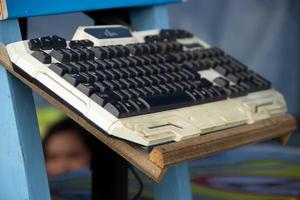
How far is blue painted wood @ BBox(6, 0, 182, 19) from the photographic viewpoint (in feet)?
4.53

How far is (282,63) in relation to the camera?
312cm

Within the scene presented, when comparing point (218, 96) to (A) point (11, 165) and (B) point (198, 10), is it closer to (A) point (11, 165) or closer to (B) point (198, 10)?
(A) point (11, 165)

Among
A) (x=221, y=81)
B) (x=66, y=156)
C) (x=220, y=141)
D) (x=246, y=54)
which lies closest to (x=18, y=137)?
(x=220, y=141)

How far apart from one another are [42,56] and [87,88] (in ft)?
0.38

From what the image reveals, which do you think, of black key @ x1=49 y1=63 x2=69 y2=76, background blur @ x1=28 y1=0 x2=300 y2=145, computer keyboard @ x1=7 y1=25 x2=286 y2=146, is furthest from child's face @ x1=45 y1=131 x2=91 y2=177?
black key @ x1=49 y1=63 x2=69 y2=76

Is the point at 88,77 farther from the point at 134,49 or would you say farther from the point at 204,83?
the point at 204,83

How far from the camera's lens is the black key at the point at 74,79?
1.27m

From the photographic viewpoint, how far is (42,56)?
4.28 ft

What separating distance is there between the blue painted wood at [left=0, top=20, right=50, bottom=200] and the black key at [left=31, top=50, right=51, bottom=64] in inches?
2.8

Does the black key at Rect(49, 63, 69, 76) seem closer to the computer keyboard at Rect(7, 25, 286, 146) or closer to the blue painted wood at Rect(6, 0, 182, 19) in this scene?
the computer keyboard at Rect(7, 25, 286, 146)

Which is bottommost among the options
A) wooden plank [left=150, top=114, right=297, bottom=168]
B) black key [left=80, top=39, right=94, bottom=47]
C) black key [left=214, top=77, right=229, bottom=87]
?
wooden plank [left=150, top=114, right=297, bottom=168]

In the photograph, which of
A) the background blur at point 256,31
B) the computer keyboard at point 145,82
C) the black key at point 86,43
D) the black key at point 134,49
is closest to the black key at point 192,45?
the computer keyboard at point 145,82

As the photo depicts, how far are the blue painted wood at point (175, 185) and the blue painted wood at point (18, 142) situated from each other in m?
0.40

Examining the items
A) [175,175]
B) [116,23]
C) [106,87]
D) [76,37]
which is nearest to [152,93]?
[106,87]
